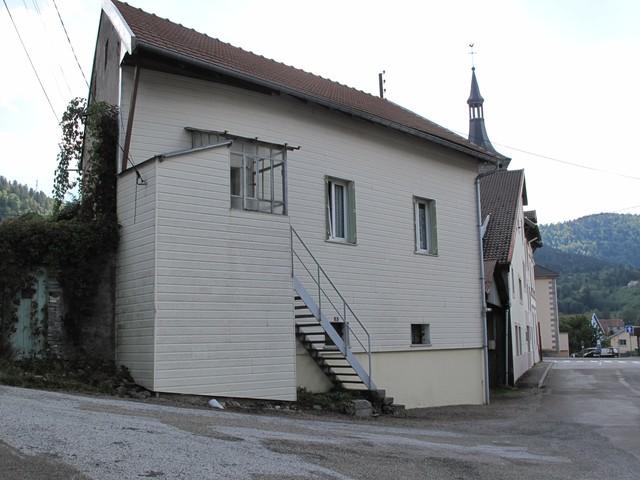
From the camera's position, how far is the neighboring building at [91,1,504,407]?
38.5 ft

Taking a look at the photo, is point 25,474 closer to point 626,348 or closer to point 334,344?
point 334,344

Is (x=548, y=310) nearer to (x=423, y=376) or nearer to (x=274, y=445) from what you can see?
(x=423, y=376)

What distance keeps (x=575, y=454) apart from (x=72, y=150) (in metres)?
11.4

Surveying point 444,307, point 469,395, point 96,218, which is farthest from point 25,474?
point 469,395

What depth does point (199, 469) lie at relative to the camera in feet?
20.2

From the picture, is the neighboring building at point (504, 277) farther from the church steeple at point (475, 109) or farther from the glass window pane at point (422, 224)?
the church steeple at point (475, 109)

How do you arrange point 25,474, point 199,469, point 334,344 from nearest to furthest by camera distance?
point 25,474
point 199,469
point 334,344

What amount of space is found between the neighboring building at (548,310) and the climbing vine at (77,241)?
5841 centimetres

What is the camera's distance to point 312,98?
1517 centimetres

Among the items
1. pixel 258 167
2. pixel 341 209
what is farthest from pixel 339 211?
pixel 258 167

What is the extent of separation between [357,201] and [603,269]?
14667 cm

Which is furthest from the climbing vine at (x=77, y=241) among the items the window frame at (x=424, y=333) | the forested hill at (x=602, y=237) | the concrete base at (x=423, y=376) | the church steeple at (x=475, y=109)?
the forested hill at (x=602, y=237)

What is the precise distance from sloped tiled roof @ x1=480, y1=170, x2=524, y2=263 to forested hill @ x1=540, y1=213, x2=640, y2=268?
131454 millimetres

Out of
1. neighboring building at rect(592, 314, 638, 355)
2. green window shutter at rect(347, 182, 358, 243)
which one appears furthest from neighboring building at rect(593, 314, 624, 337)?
green window shutter at rect(347, 182, 358, 243)
